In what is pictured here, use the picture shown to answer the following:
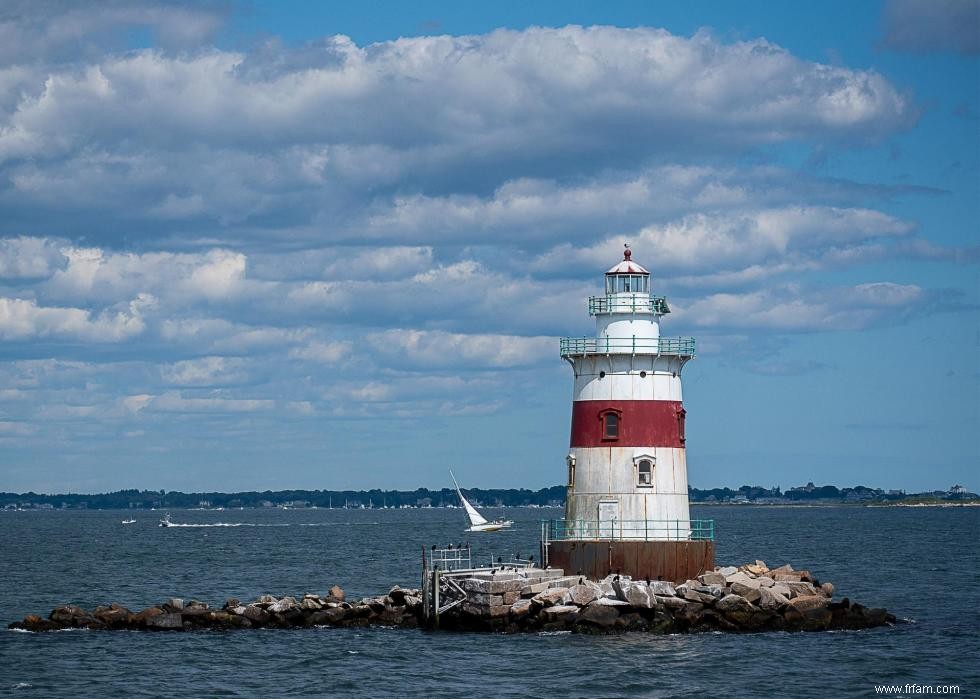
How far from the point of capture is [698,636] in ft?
141

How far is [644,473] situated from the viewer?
148 ft

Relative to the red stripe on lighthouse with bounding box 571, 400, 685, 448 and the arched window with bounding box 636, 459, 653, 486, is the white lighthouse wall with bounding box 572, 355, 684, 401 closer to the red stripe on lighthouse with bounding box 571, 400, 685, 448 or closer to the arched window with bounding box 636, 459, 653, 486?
the red stripe on lighthouse with bounding box 571, 400, 685, 448

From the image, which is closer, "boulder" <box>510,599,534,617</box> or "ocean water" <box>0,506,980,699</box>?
"ocean water" <box>0,506,980,699</box>

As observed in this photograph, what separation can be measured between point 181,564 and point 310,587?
81.0ft

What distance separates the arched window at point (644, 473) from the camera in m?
45.2

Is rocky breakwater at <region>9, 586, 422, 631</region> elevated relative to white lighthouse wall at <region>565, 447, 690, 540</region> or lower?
lower

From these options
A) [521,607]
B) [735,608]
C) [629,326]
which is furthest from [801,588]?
[629,326]

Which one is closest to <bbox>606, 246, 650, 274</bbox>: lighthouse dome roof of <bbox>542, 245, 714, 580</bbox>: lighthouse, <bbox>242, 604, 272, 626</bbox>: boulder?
<bbox>542, 245, 714, 580</bbox>: lighthouse

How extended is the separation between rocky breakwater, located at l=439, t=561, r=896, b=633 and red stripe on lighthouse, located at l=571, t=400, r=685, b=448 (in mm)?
3898

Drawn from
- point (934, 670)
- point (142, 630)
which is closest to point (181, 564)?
point (142, 630)

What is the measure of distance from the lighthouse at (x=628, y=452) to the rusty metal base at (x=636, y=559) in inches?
1.1

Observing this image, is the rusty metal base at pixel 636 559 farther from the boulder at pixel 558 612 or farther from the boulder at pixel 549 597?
the boulder at pixel 558 612

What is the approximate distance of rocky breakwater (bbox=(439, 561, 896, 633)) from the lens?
4288 cm

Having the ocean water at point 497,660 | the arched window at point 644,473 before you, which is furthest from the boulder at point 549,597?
the arched window at point 644,473
